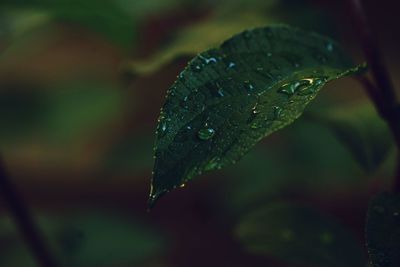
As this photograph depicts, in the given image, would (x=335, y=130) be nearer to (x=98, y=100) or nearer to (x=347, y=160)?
(x=347, y=160)

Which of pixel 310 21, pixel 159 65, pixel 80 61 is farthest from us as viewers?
pixel 80 61

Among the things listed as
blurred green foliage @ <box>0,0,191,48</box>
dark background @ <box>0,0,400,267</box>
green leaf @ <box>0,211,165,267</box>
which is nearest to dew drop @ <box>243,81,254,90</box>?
dark background @ <box>0,0,400,267</box>

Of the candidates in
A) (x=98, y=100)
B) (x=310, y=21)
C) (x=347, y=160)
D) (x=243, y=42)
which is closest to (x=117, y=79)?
(x=98, y=100)

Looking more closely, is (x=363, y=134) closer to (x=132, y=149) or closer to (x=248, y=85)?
(x=248, y=85)

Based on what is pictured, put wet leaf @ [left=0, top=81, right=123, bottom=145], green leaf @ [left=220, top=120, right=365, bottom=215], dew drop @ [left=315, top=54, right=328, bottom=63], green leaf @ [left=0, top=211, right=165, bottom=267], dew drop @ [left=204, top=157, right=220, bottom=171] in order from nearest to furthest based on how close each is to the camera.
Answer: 1. dew drop @ [left=204, top=157, right=220, bottom=171]
2. dew drop @ [left=315, top=54, right=328, bottom=63]
3. green leaf @ [left=0, top=211, right=165, bottom=267]
4. green leaf @ [left=220, top=120, right=365, bottom=215]
5. wet leaf @ [left=0, top=81, right=123, bottom=145]

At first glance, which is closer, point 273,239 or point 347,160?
point 273,239

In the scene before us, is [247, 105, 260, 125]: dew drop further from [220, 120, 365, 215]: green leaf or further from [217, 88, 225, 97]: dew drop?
[220, 120, 365, 215]: green leaf
